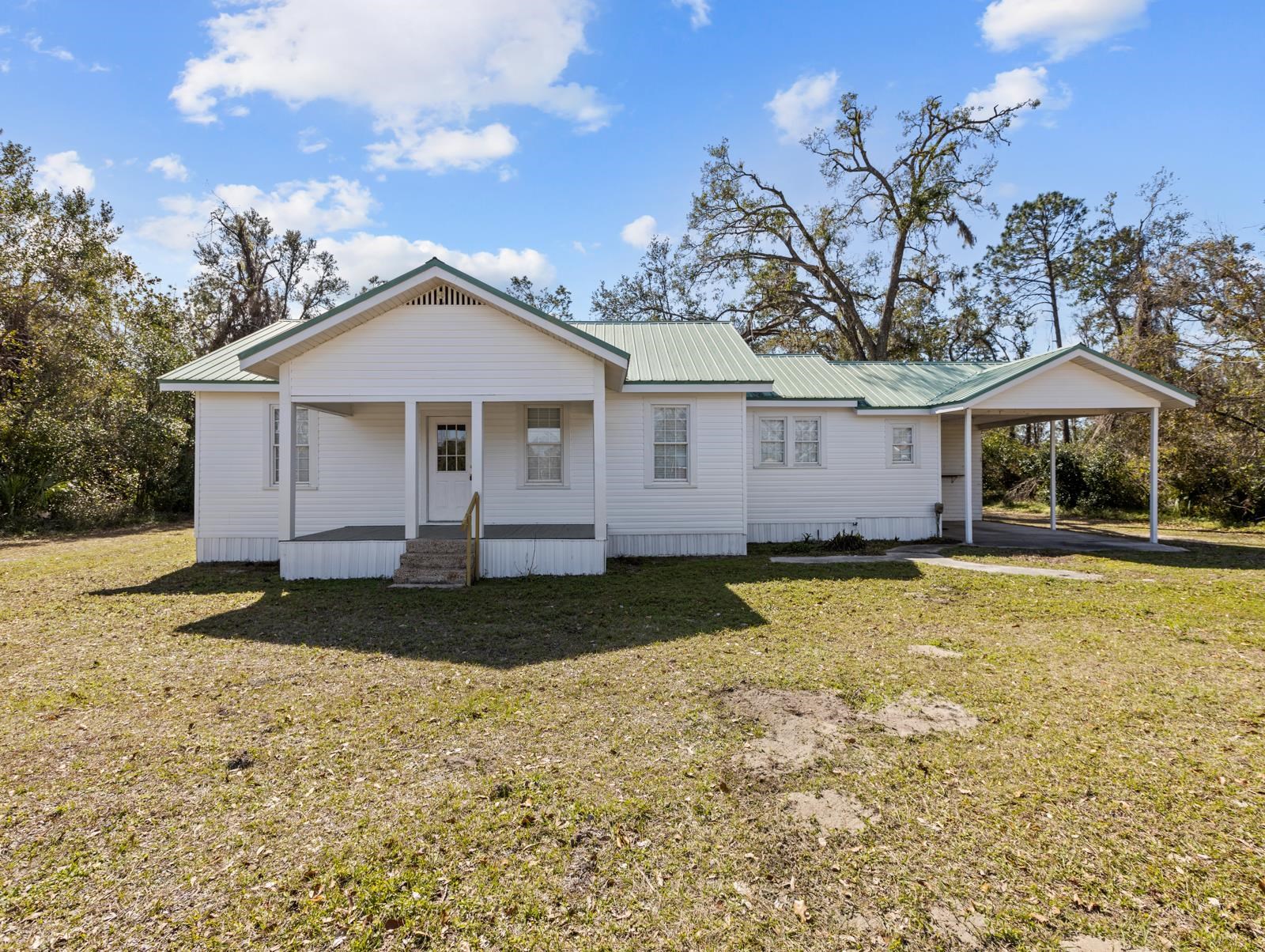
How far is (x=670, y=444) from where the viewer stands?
42.8ft

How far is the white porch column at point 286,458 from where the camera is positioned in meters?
10.4

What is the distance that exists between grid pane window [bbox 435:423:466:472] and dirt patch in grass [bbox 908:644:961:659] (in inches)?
379

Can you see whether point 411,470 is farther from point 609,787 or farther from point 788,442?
point 788,442

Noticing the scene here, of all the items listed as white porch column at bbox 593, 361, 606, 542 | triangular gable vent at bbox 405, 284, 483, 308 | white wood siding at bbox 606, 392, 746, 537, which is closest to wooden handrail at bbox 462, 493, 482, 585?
white porch column at bbox 593, 361, 606, 542

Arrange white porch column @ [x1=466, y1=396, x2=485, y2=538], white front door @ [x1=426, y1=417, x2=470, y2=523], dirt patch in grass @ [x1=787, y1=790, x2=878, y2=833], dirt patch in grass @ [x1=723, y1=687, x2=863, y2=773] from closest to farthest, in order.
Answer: dirt patch in grass @ [x1=787, y1=790, x2=878, y2=833], dirt patch in grass @ [x1=723, y1=687, x2=863, y2=773], white porch column @ [x1=466, y1=396, x2=485, y2=538], white front door @ [x1=426, y1=417, x2=470, y2=523]

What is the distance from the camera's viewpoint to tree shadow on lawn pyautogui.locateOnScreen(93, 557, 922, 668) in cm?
684

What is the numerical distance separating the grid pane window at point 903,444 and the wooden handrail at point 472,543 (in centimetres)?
1023

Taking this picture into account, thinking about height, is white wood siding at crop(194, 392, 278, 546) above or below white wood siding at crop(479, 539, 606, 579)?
above

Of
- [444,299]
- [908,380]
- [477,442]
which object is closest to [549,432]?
[477,442]

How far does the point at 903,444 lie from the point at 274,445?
14272 millimetres

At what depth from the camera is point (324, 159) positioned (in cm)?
1730

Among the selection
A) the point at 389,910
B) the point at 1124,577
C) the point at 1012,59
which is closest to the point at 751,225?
the point at 1012,59

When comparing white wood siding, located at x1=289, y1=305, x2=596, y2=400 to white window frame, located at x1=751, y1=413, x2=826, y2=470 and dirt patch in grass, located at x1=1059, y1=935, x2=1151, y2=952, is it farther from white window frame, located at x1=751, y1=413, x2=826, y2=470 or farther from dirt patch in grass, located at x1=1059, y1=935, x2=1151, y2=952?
dirt patch in grass, located at x1=1059, y1=935, x2=1151, y2=952

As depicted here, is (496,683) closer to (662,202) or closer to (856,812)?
(856,812)
